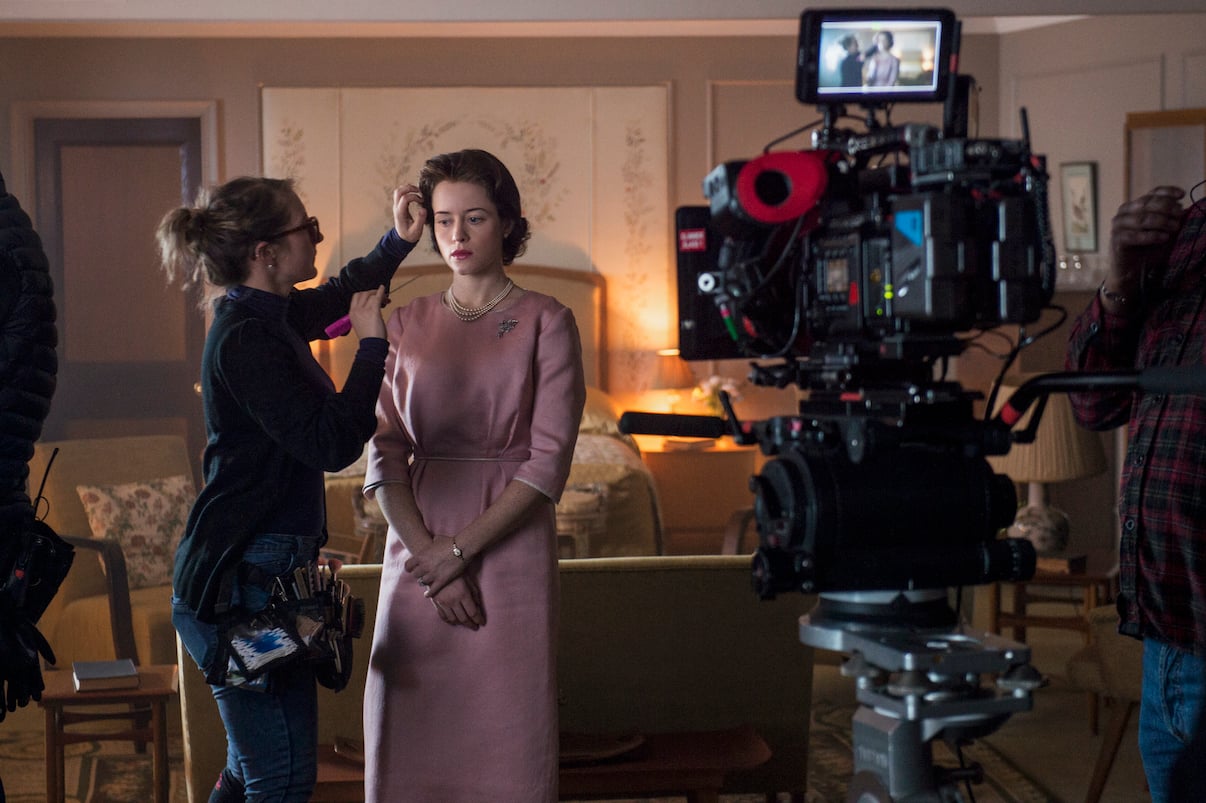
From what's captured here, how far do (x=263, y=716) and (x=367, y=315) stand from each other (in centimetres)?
59

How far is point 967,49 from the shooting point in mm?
6223

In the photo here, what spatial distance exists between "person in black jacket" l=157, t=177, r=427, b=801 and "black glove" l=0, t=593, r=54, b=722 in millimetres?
195

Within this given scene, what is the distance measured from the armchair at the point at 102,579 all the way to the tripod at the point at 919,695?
2.79 m

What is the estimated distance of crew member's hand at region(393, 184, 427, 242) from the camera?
197cm

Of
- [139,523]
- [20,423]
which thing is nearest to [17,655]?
[20,423]

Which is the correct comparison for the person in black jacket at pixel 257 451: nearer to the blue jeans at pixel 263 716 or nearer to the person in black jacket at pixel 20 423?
the blue jeans at pixel 263 716

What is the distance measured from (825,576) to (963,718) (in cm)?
18

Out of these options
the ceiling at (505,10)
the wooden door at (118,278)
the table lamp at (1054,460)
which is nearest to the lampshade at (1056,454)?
the table lamp at (1054,460)

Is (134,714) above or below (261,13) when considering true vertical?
below

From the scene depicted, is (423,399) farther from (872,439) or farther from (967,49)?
A: (967,49)

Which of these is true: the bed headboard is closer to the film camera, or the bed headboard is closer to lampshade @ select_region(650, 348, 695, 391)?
lampshade @ select_region(650, 348, 695, 391)

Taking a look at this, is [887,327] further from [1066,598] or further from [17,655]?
[1066,598]

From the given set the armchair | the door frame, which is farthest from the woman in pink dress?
the door frame

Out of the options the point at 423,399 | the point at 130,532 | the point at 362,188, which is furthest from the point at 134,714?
the point at 362,188
